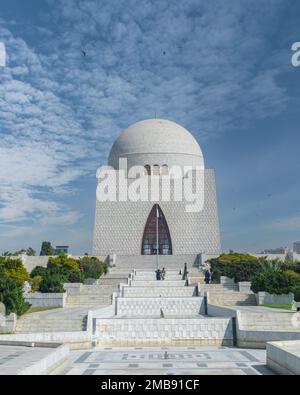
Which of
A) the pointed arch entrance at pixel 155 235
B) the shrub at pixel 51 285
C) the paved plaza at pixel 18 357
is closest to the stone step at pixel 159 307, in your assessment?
the shrub at pixel 51 285

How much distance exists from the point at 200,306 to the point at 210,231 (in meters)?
13.0

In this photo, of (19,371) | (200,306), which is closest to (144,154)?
(200,306)

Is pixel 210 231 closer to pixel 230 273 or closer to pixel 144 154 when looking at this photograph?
pixel 144 154

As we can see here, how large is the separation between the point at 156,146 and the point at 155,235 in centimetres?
513

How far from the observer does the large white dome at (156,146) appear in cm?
2739

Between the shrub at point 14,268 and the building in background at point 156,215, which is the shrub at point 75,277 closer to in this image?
the shrub at point 14,268

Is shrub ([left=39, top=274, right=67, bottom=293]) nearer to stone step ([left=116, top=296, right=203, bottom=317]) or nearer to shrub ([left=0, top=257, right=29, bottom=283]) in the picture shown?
shrub ([left=0, top=257, right=29, bottom=283])

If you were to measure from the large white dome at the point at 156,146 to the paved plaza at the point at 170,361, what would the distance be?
63.0ft

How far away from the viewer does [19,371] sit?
465 cm

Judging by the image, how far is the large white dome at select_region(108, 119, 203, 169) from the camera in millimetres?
27391

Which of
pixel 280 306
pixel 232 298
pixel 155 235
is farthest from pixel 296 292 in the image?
pixel 155 235

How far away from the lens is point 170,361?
691cm

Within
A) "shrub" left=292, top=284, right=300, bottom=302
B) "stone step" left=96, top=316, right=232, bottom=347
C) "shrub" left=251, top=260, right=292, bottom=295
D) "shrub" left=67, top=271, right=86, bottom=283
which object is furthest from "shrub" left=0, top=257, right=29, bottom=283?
"shrub" left=292, top=284, right=300, bottom=302

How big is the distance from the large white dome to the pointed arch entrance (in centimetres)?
296
